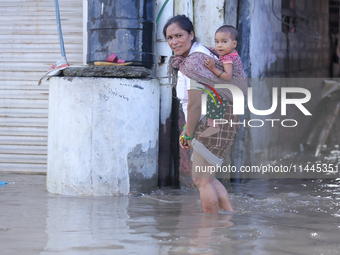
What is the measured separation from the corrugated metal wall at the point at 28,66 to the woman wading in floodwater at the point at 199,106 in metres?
2.43

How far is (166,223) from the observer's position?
10.2ft

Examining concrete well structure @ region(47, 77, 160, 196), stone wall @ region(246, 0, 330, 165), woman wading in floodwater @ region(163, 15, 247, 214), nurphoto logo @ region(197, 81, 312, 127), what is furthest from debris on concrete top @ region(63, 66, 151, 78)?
stone wall @ region(246, 0, 330, 165)

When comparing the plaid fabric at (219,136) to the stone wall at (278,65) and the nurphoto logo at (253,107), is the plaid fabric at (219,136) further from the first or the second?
the stone wall at (278,65)

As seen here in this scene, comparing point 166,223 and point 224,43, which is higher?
point 224,43

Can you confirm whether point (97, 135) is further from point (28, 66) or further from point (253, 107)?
point (253, 107)

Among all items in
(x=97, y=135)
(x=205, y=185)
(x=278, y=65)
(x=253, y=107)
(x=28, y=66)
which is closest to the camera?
(x=205, y=185)

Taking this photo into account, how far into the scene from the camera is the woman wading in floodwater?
324cm

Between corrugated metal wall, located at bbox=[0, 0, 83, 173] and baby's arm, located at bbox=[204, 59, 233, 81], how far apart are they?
8.57 ft

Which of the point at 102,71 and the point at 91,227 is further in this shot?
the point at 102,71

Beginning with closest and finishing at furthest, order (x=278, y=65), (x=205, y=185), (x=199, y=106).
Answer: (x=199, y=106) < (x=205, y=185) < (x=278, y=65)

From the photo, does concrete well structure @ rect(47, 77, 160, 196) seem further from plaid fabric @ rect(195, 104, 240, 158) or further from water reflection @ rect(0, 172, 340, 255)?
plaid fabric @ rect(195, 104, 240, 158)

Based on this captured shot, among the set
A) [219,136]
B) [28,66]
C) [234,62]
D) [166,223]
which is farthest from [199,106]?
[28,66]

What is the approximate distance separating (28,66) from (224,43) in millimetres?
3033

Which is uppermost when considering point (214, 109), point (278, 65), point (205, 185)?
point (278, 65)
